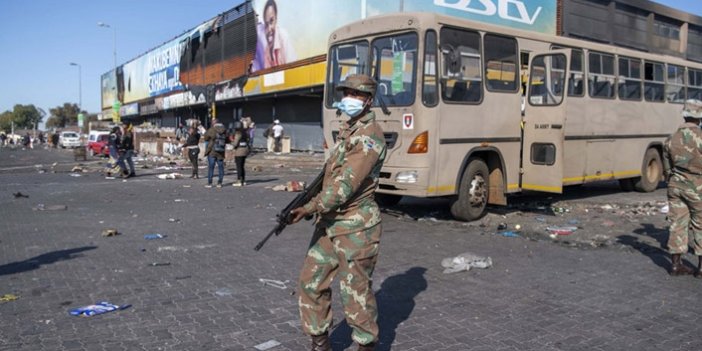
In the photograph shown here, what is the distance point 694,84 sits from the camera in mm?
14977

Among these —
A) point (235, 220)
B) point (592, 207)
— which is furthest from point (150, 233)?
point (592, 207)

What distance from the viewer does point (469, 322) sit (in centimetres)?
489

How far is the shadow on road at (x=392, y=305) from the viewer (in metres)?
4.46

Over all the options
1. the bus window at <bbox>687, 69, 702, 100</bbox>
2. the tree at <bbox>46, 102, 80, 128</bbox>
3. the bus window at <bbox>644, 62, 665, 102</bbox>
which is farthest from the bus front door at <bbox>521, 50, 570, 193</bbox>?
the tree at <bbox>46, 102, 80, 128</bbox>

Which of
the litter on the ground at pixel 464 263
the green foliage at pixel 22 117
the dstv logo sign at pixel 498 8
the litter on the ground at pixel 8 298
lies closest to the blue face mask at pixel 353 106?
the litter on the ground at pixel 464 263

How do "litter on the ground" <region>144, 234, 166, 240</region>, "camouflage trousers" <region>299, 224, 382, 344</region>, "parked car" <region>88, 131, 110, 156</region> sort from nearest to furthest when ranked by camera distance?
"camouflage trousers" <region>299, 224, 382, 344</region>
"litter on the ground" <region>144, 234, 166, 240</region>
"parked car" <region>88, 131, 110, 156</region>

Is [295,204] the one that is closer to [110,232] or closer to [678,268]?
[678,268]

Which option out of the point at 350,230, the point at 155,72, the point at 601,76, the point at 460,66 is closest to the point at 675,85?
the point at 601,76

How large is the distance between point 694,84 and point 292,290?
13.6 metres

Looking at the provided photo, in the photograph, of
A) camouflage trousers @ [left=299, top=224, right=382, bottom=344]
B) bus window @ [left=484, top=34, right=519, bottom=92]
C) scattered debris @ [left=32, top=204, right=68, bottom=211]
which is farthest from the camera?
scattered debris @ [left=32, top=204, right=68, bottom=211]

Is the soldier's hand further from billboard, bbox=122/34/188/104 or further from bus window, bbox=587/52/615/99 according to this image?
billboard, bbox=122/34/188/104

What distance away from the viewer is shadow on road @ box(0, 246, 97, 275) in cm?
655

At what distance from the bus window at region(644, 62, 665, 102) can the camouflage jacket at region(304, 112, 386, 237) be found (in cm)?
1168

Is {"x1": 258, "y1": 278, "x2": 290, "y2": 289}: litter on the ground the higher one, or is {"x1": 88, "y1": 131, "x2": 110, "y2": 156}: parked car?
{"x1": 88, "y1": 131, "x2": 110, "y2": 156}: parked car
